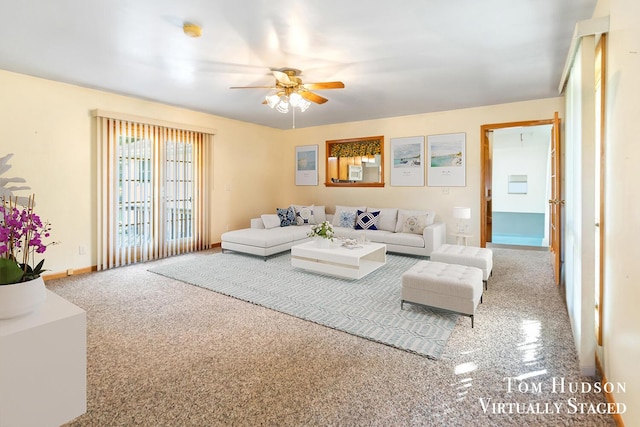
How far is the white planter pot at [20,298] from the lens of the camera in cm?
112

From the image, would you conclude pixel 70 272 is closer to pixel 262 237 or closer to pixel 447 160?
pixel 262 237

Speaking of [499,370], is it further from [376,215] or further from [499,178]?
[499,178]

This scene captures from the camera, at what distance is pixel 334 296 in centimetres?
345

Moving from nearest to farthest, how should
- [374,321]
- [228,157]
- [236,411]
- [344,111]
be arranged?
[236,411] < [374,321] < [344,111] < [228,157]

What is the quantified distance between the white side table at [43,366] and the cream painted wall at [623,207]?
92.5 inches

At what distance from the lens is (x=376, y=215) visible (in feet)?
19.6

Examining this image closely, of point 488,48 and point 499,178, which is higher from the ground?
point 488,48

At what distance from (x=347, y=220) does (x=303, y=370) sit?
4.21 m

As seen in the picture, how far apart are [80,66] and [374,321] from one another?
13.9ft

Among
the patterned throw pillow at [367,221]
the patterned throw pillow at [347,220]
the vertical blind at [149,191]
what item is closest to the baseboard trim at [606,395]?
the patterned throw pillow at [367,221]

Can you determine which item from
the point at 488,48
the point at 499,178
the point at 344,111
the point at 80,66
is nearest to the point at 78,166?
the point at 80,66

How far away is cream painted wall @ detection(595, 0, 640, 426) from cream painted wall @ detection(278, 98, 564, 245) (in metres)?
3.44

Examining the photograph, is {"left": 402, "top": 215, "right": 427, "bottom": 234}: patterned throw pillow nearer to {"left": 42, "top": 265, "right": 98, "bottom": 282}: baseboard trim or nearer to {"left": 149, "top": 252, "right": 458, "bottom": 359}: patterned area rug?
{"left": 149, "top": 252, "right": 458, "bottom": 359}: patterned area rug

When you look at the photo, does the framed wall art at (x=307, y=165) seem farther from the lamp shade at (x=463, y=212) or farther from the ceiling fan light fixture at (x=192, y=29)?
the ceiling fan light fixture at (x=192, y=29)
